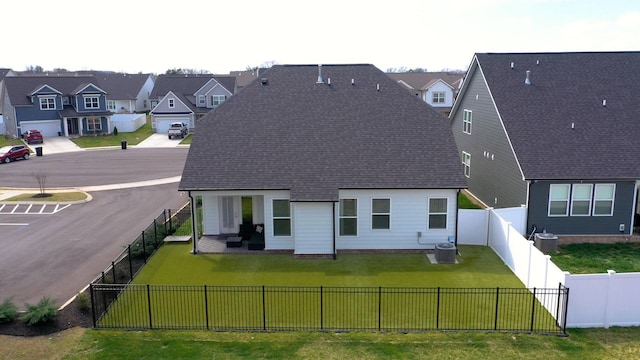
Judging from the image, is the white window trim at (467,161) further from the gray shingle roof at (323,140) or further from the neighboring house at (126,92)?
the neighboring house at (126,92)

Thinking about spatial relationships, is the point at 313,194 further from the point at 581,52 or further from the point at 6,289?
the point at 581,52

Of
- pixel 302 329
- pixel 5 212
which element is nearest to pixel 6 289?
pixel 302 329

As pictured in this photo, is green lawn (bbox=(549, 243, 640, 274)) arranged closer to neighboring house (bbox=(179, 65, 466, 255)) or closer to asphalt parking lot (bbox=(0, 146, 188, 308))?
neighboring house (bbox=(179, 65, 466, 255))

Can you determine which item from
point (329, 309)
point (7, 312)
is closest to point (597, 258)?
point (329, 309)

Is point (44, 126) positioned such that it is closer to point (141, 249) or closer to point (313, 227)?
point (141, 249)

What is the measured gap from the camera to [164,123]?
67.1 meters

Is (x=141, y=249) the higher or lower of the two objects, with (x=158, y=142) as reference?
lower

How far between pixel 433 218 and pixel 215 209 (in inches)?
390

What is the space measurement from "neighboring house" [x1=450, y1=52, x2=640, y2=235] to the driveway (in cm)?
3809

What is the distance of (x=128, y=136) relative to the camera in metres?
64.4

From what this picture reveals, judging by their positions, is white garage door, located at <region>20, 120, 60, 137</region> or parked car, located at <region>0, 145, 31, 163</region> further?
white garage door, located at <region>20, 120, 60, 137</region>

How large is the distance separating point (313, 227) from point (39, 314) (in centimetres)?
1021

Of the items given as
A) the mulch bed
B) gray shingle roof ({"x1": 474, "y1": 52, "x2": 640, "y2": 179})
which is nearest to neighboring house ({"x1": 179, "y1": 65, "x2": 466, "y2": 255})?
gray shingle roof ({"x1": 474, "y1": 52, "x2": 640, "y2": 179})

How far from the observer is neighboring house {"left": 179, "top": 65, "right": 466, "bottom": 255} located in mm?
21500
